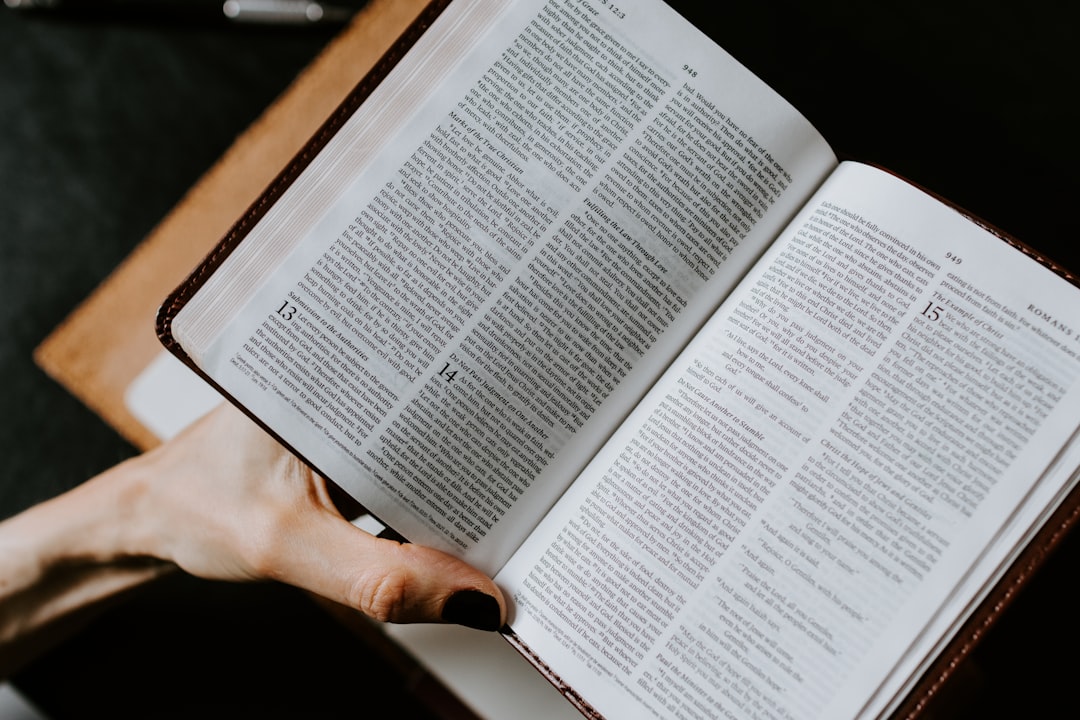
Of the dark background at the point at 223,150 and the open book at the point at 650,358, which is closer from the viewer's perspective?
the open book at the point at 650,358

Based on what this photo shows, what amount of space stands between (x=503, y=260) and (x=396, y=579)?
0.22m

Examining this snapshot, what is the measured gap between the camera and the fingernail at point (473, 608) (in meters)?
0.52

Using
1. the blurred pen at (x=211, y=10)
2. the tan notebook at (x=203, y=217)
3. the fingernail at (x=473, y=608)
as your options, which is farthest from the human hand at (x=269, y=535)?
the blurred pen at (x=211, y=10)

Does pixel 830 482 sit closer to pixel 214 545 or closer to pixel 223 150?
pixel 214 545

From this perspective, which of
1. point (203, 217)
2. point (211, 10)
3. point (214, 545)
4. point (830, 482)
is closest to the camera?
point (830, 482)

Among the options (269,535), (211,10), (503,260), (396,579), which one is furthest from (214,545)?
(211,10)

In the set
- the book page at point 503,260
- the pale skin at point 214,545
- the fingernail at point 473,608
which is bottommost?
the pale skin at point 214,545

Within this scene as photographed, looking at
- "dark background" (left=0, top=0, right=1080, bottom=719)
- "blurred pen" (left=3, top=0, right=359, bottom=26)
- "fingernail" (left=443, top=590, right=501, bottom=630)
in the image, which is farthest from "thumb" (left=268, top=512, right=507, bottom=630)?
"blurred pen" (left=3, top=0, right=359, bottom=26)

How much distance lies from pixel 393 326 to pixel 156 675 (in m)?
0.70

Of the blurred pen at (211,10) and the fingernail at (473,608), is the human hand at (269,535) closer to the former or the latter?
the fingernail at (473,608)

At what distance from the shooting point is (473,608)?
20.7 inches

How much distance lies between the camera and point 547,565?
0.54 metres

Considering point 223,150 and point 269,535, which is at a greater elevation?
point 223,150

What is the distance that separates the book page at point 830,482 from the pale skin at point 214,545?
8 cm
